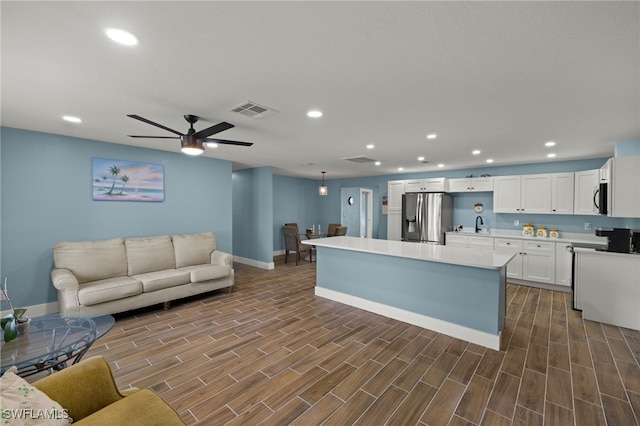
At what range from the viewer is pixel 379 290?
3.88 metres

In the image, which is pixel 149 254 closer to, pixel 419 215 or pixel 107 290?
pixel 107 290

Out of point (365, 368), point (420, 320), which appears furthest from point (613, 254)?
point (365, 368)

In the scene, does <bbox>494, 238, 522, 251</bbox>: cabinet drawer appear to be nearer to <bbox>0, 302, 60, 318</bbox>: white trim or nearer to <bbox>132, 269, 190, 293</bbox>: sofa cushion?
<bbox>132, 269, 190, 293</bbox>: sofa cushion

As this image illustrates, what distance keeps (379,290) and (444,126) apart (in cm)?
231

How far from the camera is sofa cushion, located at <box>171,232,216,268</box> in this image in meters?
4.67

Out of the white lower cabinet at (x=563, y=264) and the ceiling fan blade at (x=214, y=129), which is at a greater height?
the ceiling fan blade at (x=214, y=129)

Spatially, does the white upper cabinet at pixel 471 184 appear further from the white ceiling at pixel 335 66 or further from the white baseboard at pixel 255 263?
the white baseboard at pixel 255 263

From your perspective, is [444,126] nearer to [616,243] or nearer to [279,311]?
[616,243]

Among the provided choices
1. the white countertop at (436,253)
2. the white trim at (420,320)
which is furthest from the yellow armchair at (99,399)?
the white trim at (420,320)

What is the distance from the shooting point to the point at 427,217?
6.35m

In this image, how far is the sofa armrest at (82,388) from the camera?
4.53 ft

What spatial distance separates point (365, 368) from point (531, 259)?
14.4 ft

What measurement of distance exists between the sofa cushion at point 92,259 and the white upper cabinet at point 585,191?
7.64 metres

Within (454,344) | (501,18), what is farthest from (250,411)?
(501,18)
